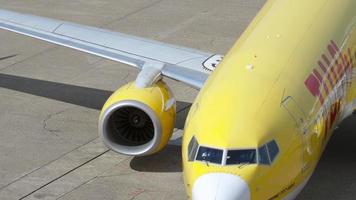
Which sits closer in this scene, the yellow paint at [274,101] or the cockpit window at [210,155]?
the cockpit window at [210,155]

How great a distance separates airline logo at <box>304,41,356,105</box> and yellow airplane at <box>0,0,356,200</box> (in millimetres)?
20

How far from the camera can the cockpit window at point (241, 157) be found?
37.9 ft

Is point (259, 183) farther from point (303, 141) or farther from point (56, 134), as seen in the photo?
point (56, 134)

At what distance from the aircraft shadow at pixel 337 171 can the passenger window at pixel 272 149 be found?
2.85 metres

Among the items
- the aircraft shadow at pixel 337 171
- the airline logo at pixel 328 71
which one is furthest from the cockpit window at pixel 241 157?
the aircraft shadow at pixel 337 171

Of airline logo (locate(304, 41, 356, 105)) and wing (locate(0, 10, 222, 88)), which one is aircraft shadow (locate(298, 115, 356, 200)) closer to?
airline logo (locate(304, 41, 356, 105))

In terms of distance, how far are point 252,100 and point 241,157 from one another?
1.03m

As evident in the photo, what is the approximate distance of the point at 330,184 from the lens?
595 inches

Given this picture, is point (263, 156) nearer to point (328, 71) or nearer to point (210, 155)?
point (210, 155)

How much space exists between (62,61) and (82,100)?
3053mm

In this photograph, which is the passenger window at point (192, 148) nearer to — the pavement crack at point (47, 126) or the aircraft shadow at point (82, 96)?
the aircraft shadow at point (82, 96)

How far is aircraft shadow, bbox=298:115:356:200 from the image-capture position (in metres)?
14.8

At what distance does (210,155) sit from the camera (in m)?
11.7

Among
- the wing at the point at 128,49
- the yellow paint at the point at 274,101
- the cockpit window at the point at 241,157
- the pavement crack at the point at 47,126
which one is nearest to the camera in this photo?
the cockpit window at the point at 241,157
